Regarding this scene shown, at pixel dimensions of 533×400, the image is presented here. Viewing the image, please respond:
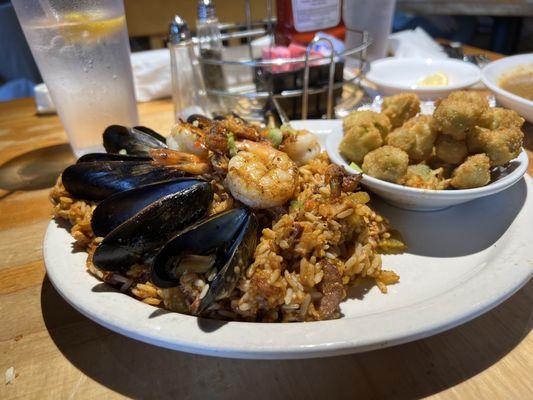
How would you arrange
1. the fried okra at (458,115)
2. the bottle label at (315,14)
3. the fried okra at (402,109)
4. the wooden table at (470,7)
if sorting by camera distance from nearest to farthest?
the fried okra at (458,115) < the fried okra at (402,109) < the bottle label at (315,14) < the wooden table at (470,7)

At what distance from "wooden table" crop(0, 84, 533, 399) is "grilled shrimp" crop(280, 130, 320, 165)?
75 centimetres

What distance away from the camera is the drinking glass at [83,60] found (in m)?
1.72

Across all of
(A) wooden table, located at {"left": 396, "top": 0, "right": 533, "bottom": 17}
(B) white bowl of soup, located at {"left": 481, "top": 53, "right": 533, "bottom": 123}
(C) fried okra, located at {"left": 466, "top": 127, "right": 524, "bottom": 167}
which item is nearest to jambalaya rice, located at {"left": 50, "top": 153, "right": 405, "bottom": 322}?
(C) fried okra, located at {"left": 466, "top": 127, "right": 524, "bottom": 167}

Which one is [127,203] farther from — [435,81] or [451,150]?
[435,81]

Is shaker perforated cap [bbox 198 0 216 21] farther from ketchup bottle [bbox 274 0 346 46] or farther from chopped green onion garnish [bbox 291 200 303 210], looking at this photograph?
chopped green onion garnish [bbox 291 200 303 210]

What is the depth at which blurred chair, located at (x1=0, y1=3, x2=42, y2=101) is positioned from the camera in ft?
16.5

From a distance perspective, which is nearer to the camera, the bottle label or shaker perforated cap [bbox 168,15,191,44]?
shaker perforated cap [bbox 168,15,191,44]

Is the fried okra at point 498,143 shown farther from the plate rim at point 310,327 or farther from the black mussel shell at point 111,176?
the black mussel shell at point 111,176

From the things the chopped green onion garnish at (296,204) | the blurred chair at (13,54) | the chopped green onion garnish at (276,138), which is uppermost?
the chopped green onion garnish at (276,138)

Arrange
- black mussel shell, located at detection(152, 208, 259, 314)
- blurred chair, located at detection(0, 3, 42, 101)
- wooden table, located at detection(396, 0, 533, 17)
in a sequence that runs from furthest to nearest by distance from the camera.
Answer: blurred chair, located at detection(0, 3, 42, 101)
wooden table, located at detection(396, 0, 533, 17)
black mussel shell, located at detection(152, 208, 259, 314)

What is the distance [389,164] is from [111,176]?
0.95 metres

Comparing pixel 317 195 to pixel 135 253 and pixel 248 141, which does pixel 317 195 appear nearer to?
pixel 248 141

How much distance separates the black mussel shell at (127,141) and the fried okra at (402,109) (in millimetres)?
959

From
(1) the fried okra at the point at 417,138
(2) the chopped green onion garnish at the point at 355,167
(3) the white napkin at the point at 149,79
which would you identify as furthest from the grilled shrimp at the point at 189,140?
(3) the white napkin at the point at 149,79
